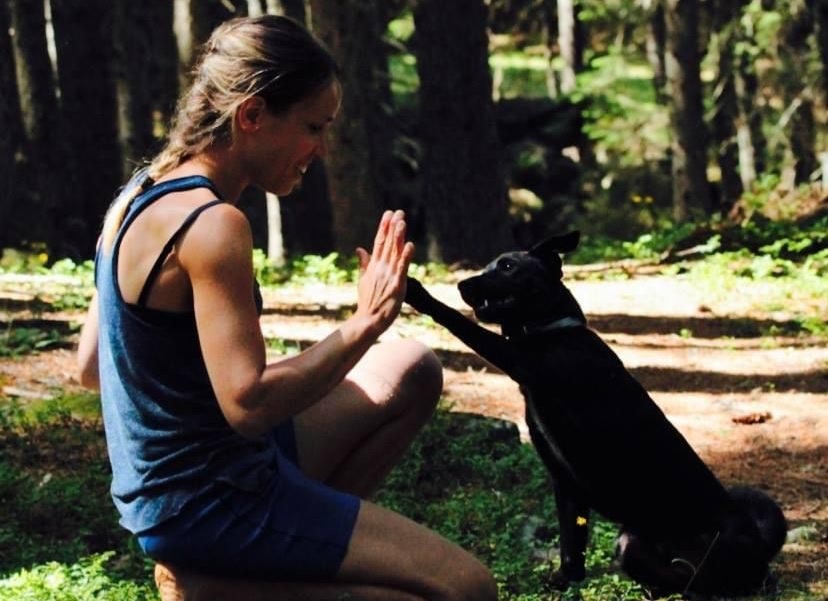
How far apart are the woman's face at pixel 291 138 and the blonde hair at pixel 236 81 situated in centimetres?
3

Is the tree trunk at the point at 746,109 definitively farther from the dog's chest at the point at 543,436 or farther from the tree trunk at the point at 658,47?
the dog's chest at the point at 543,436

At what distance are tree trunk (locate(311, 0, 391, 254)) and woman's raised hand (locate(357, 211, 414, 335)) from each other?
1060 cm

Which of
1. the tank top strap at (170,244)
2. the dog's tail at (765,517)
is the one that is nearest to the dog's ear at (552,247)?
the dog's tail at (765,517)

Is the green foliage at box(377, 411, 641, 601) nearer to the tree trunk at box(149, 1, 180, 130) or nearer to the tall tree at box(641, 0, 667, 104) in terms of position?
the tree trunk at box(149, 1, 180, 130)

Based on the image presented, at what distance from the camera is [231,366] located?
299cm

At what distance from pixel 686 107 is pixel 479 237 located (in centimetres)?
776

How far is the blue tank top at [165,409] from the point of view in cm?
316

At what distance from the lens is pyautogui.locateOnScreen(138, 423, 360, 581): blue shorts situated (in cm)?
316

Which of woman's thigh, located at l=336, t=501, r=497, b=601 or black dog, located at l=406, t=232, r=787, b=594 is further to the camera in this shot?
black dog, located at l=406, t=232, r=787, b=594

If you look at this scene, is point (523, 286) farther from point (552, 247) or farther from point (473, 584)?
point (473, 584)

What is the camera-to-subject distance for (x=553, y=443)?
457cm

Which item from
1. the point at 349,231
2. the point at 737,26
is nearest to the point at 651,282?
the point at 349,231

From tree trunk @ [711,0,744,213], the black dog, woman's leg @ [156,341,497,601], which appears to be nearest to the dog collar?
the black dog

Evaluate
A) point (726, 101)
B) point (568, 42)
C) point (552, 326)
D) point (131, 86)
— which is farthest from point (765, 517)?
point (568, 42)
